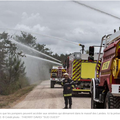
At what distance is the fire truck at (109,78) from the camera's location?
8.80 m

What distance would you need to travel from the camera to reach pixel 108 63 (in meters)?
9.80

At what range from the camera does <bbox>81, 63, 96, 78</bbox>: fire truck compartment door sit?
20.7 metres

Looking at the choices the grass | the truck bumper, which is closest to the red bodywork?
the truck bumper

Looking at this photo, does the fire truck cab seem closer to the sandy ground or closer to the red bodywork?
the sandy ground

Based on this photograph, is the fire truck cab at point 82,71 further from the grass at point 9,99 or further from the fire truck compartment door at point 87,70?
the grass at point 9,99

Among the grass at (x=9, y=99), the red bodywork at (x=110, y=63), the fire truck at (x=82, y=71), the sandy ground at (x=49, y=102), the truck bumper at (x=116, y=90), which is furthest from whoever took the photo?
the fire truck at (x=82, y=71)

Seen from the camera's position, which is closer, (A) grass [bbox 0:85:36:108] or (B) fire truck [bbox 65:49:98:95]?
(A) grass [bbox 0:85:36:108]

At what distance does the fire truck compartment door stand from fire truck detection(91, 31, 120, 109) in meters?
8.79

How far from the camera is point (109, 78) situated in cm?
925

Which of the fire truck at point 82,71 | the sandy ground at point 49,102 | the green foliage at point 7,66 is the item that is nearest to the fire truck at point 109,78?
the sandy ground at point 49,102

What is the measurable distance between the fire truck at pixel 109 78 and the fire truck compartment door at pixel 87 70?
879 centimetres

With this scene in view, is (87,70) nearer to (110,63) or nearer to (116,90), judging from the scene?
(110,63)

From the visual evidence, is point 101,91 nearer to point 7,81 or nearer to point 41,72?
point 7,81
